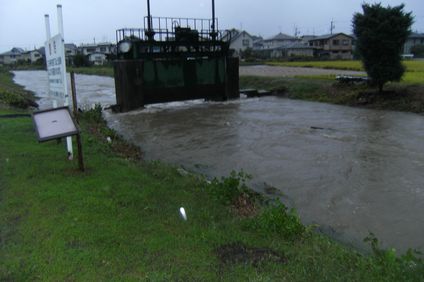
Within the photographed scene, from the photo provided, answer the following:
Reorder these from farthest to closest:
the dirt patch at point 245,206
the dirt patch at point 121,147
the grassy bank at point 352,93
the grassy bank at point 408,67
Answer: the grassy bank at point 408,67
the grassy bank at point 352,93
the dirt patch at point 121,147
the dirt patch at point 245,206

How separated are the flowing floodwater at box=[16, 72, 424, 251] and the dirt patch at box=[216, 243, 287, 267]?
178cm

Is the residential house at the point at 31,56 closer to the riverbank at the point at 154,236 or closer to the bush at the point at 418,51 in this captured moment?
the bush at the point at 418,51

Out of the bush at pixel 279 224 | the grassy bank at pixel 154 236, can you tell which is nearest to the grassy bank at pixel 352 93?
the grassy bank at pixel 154 236

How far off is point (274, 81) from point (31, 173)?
70.4ft

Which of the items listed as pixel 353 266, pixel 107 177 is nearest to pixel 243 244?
pixel 353 266

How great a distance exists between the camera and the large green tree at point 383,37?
1723cm

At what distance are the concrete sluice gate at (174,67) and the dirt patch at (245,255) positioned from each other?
52.6 feet

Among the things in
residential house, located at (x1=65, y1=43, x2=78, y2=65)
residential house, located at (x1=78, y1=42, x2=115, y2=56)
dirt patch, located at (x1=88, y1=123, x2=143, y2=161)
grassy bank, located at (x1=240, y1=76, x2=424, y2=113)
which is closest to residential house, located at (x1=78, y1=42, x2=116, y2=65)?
residential house, located at (x1=78, y1=42, x2=115, y2=56)

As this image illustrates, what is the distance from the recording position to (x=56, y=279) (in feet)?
11.3

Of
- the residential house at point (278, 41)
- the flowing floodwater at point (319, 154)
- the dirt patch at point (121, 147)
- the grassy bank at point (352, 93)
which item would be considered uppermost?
the residential house at point (278, 41)

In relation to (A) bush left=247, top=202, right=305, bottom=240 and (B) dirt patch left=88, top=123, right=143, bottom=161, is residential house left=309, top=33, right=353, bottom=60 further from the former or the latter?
(A) bush left=247, top=202, right=305, bottom=240

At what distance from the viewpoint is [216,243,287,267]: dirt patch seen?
12.6 feet

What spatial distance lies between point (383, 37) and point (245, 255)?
624 inches

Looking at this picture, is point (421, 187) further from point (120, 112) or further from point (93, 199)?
point (120, 112)
